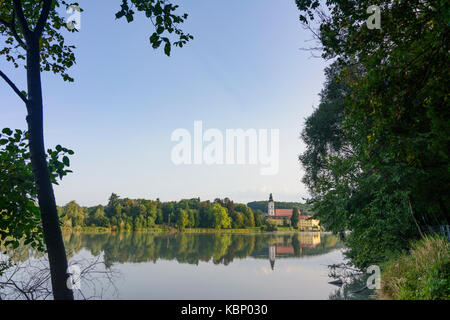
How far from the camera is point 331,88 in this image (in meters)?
18.6

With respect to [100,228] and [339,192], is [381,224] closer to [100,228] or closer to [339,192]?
[339,192]

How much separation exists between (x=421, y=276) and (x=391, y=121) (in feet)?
12.4

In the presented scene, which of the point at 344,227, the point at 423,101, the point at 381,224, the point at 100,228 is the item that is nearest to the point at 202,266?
the point at 344,227

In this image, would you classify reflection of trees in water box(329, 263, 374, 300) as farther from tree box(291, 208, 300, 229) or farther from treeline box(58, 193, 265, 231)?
tree box(291, 208, 300, 229)

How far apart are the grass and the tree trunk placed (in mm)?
5791

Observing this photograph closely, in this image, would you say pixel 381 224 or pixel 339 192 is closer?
pixel 381 224

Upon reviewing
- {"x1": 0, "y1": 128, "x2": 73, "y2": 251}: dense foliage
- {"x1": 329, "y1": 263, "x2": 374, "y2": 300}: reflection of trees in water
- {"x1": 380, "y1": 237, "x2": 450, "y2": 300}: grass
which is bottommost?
{"x1": 329, "y1": 263, "x2": 374, "y2": 300}: reflection of trees in water

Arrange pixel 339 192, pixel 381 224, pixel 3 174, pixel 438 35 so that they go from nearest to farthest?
pixel 3 174
pixel 438 35
pixel 381 224
pixel 339 192

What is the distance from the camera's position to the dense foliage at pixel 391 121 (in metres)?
4.70

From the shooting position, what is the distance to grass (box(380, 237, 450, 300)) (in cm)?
542

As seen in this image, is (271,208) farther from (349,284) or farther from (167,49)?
(167,49)

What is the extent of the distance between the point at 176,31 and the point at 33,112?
176 cm

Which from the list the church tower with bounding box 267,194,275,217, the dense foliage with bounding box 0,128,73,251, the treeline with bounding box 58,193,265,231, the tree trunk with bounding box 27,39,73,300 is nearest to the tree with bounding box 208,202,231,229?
the treeline with bounding box 58,193,265,231

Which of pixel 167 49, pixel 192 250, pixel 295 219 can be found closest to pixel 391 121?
pixel 167 49
